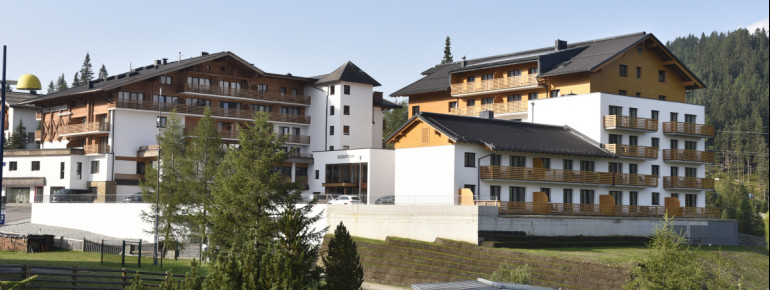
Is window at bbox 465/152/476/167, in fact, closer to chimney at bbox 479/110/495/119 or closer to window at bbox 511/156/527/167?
window at bbox 511/156/527/167

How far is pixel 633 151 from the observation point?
2534 inches

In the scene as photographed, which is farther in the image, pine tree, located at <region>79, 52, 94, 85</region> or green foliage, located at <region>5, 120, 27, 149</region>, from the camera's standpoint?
pine tree, located at <region>79, 52, 94, 85</region>

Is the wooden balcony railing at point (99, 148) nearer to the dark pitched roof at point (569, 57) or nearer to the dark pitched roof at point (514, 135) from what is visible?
the dark pitched roof at point (569, 57)

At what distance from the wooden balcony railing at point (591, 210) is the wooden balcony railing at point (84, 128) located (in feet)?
146

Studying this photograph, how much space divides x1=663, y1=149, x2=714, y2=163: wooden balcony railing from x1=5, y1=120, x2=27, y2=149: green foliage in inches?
2891

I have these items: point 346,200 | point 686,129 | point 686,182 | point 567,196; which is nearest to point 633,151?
point 686,129

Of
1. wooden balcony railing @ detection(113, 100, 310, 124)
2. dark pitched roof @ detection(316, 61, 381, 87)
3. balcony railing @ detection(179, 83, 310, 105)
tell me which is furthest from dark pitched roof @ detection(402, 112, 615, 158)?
balcony railing @ detection(179, 83, 310, 105)

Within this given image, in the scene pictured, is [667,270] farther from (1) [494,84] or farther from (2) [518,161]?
(1) [494,84]

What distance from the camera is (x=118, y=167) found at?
8094 cm

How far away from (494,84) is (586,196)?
17.7 m

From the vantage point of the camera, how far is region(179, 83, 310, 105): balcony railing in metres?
84.7

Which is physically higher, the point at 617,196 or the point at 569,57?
the point at 569,57

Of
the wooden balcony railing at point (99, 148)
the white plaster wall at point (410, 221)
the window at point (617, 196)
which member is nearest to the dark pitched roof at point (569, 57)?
the window at point (617, 196)

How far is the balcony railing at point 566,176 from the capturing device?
56.0 metres
